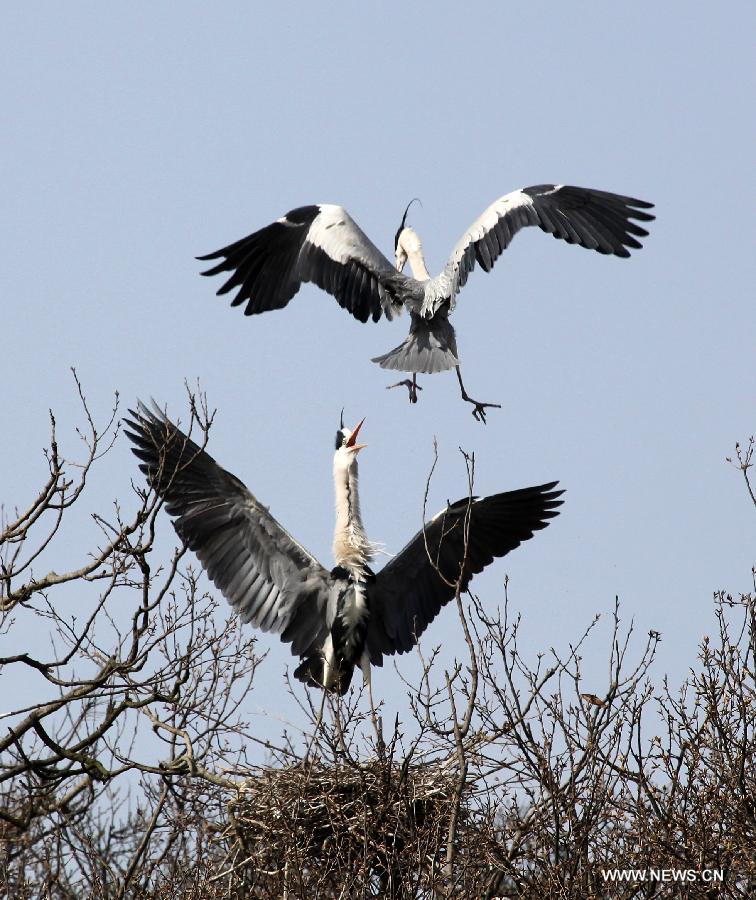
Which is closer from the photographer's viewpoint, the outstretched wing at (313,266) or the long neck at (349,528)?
the long neck at (349,528)

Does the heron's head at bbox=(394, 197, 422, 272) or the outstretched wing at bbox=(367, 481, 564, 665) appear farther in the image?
the heron's head at bbox=(394, 197, 422, 272)

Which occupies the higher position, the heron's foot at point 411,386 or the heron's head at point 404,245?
the heron's head at point 404,245

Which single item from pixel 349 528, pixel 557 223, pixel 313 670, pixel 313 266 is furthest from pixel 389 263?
pixel 313 670

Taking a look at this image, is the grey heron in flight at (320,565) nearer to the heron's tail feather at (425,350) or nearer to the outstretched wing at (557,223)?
the heron's tail feather at (425,350)

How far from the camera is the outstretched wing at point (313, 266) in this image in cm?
1073

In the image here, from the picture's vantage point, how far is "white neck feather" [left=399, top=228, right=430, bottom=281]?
37.2ft

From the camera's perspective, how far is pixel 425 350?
10148 mm

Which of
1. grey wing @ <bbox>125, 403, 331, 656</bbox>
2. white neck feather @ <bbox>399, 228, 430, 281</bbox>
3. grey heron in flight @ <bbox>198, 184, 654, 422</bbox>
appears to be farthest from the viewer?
white neck feather @ <bbox>399, 228, 430, 281</bbox>

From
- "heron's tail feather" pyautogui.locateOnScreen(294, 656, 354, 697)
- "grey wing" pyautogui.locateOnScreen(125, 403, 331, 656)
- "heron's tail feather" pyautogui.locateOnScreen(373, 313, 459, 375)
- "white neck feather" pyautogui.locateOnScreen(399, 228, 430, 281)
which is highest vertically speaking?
"white neck feather" pyautogui.locateOnScreen(399, 228, 430, 281)

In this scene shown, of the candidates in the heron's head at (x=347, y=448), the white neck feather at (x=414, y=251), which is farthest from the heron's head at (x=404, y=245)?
the heron's head at (x=347, y=448)

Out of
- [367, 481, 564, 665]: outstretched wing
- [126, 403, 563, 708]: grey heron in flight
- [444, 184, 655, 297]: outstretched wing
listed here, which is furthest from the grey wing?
[444, 184, 655, 297]: outstretched wing

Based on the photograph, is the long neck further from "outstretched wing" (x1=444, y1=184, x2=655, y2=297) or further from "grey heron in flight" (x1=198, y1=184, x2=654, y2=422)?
"outstretched wing" (x1=444, y1=184, x2=655, y2=297)

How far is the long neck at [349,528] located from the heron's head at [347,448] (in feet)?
0.09

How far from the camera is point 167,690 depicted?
7.18 m
